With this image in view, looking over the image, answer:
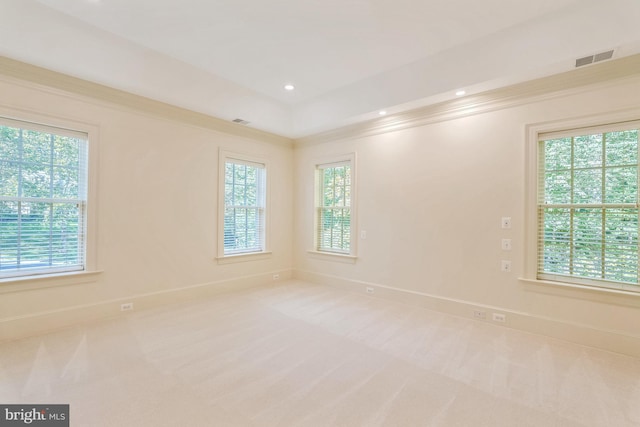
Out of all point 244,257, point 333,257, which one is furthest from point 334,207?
point 244,257

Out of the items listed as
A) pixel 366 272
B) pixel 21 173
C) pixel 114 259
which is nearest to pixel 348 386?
pixel 366 272

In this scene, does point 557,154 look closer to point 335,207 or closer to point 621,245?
point 621,245

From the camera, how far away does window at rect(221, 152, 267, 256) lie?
4.71 metres

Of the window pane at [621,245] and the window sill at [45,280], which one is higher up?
the window pane at [621,245]

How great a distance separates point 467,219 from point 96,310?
4.60 metres

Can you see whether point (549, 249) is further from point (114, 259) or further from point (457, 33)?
point (114, 259)

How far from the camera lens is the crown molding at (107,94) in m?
2.87

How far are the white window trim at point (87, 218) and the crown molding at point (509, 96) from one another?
11.4ft

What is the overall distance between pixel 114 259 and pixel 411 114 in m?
4.32

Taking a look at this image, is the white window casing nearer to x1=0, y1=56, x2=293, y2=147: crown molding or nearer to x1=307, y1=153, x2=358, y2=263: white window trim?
x1=307, y1=153, x2=358, y2=263: white window trim

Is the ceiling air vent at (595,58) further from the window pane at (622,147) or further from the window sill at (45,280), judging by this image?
the window sill at (45,280)

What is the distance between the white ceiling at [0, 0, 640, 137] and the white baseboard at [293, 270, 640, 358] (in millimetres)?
2569

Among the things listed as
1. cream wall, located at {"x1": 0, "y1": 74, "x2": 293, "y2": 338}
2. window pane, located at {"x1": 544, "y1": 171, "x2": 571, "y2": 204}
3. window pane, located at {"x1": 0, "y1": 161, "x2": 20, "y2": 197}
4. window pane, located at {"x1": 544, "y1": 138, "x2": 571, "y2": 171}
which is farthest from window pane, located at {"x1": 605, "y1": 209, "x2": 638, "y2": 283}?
window pane, located at {"x1": 0, "y1": 161, "x2": 20, "y2": 197}

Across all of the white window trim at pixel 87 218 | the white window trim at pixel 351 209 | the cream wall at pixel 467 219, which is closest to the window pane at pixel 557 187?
the cream wall at pixel 467 219
